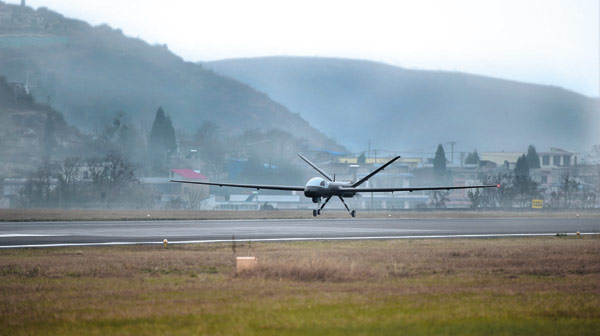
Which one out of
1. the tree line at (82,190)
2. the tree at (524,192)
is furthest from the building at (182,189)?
the tree at (524,192)

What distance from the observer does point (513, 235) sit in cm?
5066

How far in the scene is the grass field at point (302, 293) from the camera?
1694cm

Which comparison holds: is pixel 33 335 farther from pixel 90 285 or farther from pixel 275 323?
pixel 90 285

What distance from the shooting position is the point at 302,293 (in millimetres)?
21500

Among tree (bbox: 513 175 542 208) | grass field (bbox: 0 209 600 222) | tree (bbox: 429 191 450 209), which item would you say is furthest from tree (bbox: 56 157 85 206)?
tree (bbox: 513 175 542 208)

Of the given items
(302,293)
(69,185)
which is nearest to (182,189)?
(69,185)

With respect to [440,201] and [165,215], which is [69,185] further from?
[440,201]

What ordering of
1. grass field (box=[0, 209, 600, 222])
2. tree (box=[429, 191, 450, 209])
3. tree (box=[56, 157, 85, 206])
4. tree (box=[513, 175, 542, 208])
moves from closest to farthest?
grass field (box=[0, 209, 600, 222]) < tree (box=[56, 157, 85, 206]) < tree (box=[429, 191, 450, 209]) < tree (box=[513, 175, 542, 208])

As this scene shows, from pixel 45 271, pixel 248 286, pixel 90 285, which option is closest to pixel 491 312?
pixel 248 286

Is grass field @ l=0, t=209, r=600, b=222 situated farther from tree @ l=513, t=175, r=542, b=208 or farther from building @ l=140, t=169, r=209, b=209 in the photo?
building @ l=140, t=169, r=209, b=209

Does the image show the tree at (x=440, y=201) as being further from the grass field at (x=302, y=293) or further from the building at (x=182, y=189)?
the grass field at (x=302, y=293)

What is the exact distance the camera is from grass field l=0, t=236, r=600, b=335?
16.9m

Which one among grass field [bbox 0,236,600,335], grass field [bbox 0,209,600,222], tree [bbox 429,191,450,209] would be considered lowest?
grass field [bbox 0,236,600,335]

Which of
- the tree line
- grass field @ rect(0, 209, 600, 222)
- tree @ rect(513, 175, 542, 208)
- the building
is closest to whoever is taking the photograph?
grass field @ rect(0, 209, 600, 222)
